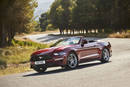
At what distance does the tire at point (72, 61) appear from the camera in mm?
14568

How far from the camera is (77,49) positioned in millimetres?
15086

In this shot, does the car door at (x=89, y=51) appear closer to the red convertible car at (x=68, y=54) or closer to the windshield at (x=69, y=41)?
the red convertible car at (x=68, y=54)

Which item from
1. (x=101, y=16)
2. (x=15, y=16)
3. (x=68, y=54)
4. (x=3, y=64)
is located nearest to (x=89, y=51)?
(x=68, y=54)

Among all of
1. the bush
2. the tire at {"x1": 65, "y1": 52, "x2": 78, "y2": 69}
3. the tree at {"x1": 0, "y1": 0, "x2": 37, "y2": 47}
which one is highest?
the tree at {"x1": 0, "y1": 0, "x2": 37, "y2": 47}

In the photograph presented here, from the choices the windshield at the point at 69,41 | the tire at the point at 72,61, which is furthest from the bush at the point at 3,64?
the tire at the point at 72,61

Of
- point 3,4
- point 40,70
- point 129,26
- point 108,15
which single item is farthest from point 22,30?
point 108,15

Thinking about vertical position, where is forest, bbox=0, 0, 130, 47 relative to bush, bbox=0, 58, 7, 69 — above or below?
above

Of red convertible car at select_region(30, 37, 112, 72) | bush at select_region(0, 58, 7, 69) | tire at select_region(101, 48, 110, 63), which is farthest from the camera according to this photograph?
bush at select_region(0, 58, 7, 69)

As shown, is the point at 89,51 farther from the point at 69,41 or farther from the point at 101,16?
the point at 101,16

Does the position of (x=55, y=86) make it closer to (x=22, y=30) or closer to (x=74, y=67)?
(x=74, y=67)

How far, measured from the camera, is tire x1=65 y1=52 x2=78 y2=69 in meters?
14.6

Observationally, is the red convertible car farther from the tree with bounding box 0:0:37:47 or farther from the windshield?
the tree with bounding box 0:0:37:47

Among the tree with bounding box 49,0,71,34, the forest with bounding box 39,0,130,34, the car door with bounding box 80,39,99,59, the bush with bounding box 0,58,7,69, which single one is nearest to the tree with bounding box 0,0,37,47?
the bush with bounding box 0,58,7,69

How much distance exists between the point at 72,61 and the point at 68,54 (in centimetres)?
40
